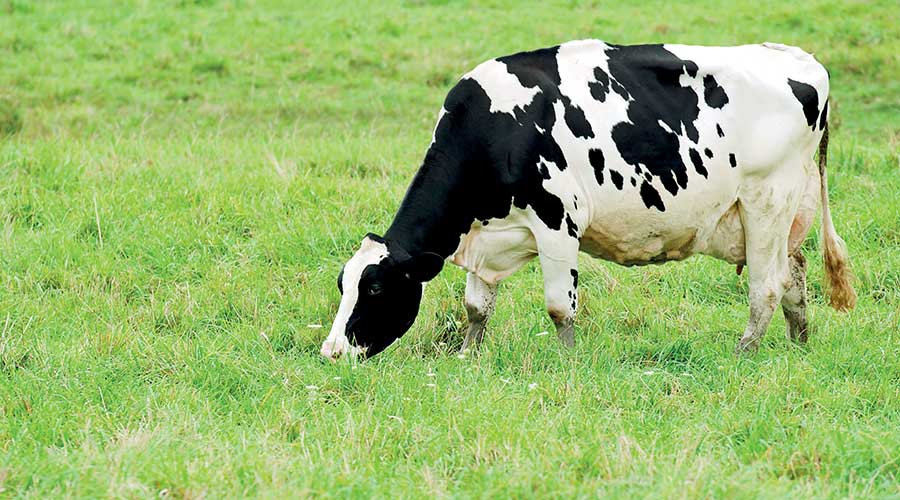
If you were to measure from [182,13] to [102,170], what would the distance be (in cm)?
719

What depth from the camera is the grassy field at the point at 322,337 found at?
16.1 feet

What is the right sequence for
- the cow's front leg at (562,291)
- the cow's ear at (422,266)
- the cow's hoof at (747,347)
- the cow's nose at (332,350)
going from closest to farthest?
the cow's nose at (332,350)
the cow's ear at (422,266)
the cow's front leg at (562,291)
the cow's hoof at (747,347)

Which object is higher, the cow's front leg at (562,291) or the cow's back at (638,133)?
the cow's back at (638,133)

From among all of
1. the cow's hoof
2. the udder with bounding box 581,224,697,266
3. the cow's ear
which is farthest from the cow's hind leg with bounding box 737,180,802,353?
the cow's ear

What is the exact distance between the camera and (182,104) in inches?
527

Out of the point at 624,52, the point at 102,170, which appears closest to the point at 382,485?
the point at 624,52

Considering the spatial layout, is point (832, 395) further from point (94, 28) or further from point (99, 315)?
point (94, 28)

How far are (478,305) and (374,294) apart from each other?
76 centimetres

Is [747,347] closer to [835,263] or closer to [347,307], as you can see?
[835,263]

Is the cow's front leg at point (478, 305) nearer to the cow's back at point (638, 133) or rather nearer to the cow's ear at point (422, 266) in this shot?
the cow's ear at point (422, 266)

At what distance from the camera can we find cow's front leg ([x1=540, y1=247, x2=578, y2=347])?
6.55 m

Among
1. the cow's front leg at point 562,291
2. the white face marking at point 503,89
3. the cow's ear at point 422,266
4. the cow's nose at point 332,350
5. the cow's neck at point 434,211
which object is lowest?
the cow's nose at point 332,350

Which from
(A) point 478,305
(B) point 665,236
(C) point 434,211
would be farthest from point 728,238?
(C) point 434,211

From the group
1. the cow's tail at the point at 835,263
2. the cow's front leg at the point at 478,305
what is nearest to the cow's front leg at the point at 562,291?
the cow's front leg at the point at 478,305
